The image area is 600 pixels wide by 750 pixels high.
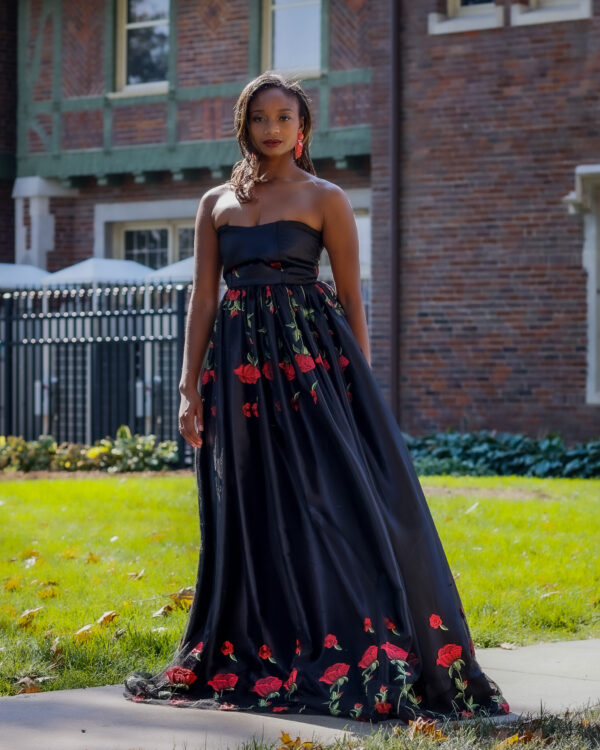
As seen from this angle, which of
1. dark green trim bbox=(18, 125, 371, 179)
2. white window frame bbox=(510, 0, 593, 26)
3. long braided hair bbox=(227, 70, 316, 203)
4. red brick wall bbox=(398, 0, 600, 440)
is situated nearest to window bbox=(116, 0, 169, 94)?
dark green trim bbox=(18, 125, 371, 179)

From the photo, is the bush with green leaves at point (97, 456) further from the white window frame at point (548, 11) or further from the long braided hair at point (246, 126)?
the long braided hair at point (246, 126)

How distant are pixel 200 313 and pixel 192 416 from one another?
0.32m

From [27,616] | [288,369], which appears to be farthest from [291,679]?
[27,616]

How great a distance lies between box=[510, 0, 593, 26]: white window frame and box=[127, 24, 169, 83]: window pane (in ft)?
16.2

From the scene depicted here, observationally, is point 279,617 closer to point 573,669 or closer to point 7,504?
point 573,669

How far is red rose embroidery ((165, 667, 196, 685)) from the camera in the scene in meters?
4.15

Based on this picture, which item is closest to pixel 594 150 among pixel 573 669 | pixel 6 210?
pixel 6 210

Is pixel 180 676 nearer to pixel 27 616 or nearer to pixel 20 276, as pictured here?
pixel 27 616

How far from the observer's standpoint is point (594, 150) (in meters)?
14.0

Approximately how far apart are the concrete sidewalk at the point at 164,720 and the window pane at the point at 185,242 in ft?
43.8

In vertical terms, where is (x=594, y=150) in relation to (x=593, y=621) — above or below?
above

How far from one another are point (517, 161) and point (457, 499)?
5.84m

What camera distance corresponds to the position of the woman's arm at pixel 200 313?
171 inches

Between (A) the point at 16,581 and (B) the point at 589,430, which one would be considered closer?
(A) the point at 16,581
